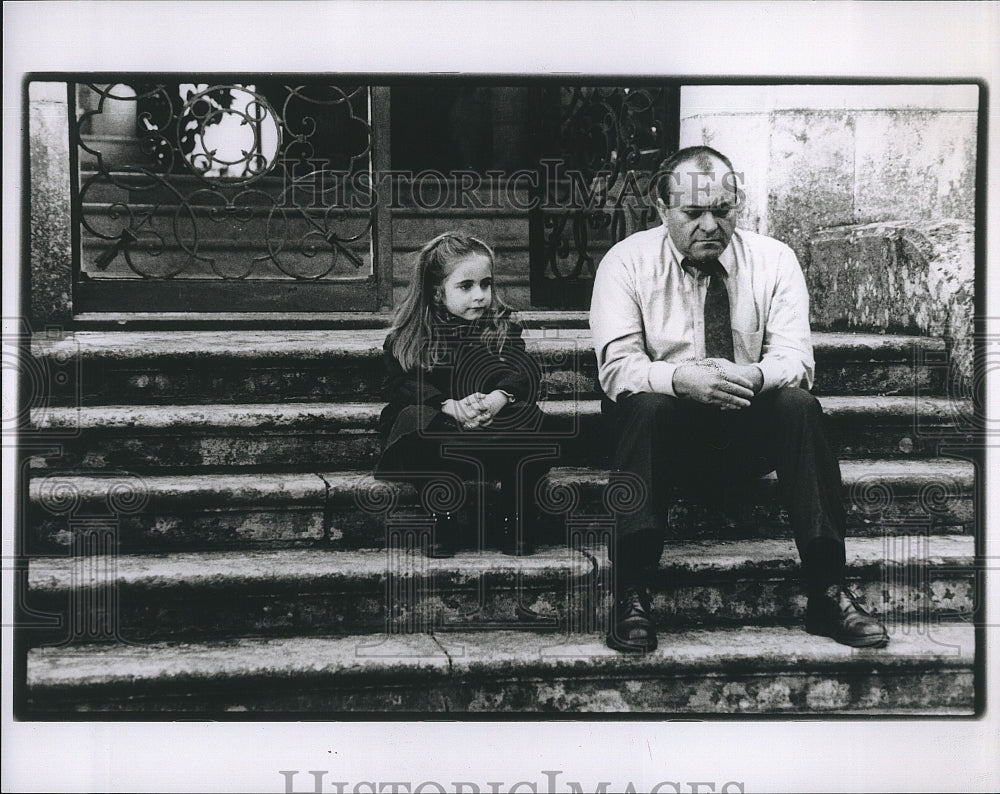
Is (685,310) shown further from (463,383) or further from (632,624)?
(632,624)

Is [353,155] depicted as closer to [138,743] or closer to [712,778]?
[138,743]

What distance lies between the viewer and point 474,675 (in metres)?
2.58

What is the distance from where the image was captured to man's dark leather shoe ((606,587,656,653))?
2.60 meters

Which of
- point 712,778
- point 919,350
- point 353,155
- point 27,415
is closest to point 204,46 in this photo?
point 353,155

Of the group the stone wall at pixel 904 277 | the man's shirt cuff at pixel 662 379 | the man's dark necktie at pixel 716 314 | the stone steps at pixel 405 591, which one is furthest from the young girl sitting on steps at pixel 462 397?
the stone wall at pixel 904 277

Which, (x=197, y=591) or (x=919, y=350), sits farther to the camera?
(x=919, y=350)

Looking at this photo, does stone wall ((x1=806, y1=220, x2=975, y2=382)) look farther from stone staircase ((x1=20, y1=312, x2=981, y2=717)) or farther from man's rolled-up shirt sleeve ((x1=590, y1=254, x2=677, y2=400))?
man's rolled-up shirt sleeve ((x1=590, y1=254, x2=677, y2=400))

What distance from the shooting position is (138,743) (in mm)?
2602

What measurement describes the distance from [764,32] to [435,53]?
0.97 meters

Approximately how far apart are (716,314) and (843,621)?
37.5 inches

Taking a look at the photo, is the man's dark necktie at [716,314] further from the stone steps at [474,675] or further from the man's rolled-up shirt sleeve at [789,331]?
the stone steps at [474,675]

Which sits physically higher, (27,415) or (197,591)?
(27,415)

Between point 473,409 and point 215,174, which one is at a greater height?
point 215,174

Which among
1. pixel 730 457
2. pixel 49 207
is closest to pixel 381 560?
pixel 730 457
